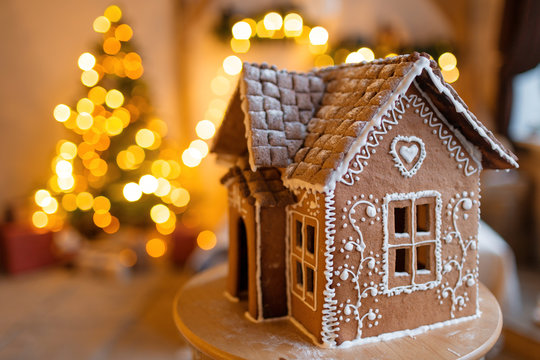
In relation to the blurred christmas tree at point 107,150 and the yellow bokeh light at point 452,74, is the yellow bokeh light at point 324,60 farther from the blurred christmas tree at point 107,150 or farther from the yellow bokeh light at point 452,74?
the blurred christmas tree at point 107,150

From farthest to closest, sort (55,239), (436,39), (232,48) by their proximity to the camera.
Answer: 1. (232,48)
2. (436,39)
3. (55,239)

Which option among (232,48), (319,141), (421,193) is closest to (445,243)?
(421,193)

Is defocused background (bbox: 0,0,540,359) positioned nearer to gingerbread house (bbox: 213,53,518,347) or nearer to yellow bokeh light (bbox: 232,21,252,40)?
yellow bokeh light (bbox: 232,21,252,40)

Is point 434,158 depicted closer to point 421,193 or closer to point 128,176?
point 421,193

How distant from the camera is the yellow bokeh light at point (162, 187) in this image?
4.27 m

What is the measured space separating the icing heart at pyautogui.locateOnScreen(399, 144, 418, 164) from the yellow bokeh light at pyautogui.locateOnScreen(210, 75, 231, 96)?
13.4ft

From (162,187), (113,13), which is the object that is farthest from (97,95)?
(162,187)

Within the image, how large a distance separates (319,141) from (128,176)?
310 centimetres

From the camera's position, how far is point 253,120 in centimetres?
138

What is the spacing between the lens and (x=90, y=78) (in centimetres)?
Answer: 390

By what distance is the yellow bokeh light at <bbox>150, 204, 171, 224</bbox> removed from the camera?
4281 mm

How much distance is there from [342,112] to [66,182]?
319 cm

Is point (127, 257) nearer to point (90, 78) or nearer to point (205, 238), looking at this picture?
point (205, 238)

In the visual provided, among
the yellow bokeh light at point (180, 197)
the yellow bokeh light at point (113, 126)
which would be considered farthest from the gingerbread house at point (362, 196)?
the yellow bokeh light at point (180, 197)
